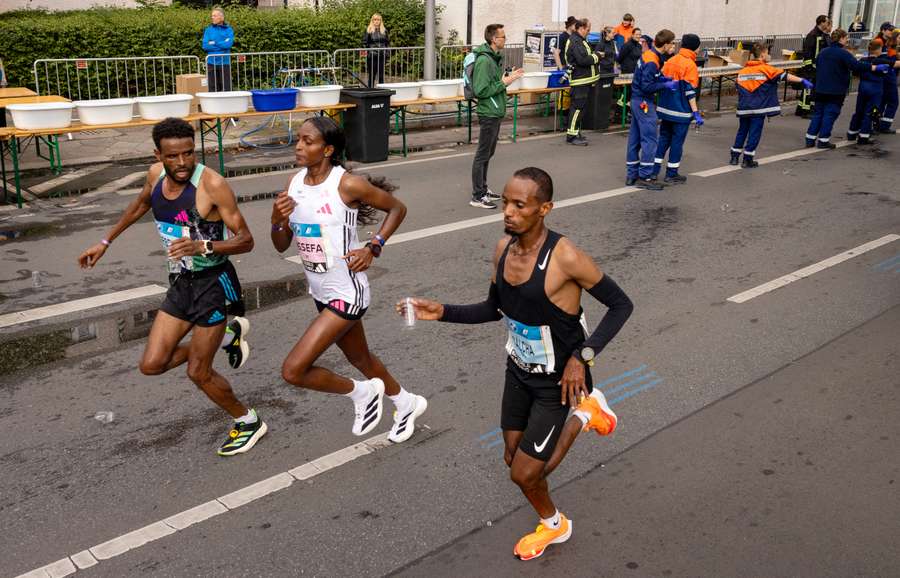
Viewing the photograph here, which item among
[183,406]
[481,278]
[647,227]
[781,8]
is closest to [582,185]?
[647,227]

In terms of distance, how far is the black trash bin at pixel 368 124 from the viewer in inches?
568

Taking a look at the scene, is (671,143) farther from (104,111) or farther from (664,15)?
(664,15)

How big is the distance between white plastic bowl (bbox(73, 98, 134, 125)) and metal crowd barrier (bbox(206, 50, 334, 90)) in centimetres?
479

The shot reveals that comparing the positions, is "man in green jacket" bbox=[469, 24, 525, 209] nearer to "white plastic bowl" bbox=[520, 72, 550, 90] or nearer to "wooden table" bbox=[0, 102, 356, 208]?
"wooden table" bbox=[0, 102, 356, 208]

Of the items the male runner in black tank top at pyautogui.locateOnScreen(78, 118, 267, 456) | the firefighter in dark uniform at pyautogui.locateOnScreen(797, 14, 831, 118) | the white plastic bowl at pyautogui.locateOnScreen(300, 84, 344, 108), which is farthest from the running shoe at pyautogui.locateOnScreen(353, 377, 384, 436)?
the firefighter in dark uniform at pyautogui.locateOnScreen(797, 14, 831, 118)

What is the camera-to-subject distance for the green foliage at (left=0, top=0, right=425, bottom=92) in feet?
56.9

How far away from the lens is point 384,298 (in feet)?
27.4

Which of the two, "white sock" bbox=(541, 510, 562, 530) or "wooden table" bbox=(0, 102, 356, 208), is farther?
"wooden table" bbox=(0, 102, 356, 208)

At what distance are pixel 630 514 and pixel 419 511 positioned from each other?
3.68 ft

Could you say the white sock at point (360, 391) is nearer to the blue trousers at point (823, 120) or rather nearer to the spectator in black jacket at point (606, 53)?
the blue trousers at point (823, 120)

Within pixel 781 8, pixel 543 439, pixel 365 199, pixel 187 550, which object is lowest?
pixel 187 550

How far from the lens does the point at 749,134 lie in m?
14.1

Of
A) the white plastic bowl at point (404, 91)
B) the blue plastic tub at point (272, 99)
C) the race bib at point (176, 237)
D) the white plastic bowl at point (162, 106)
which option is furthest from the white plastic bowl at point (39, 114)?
the race bib at point (176, 237)

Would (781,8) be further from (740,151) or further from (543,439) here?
(543,439)
